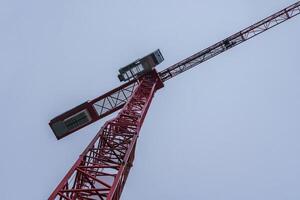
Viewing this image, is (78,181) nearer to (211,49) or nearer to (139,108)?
(139,108)

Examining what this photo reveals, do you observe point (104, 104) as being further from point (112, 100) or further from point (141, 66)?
point (141, 66)

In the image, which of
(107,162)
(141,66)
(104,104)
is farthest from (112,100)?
(107,162)

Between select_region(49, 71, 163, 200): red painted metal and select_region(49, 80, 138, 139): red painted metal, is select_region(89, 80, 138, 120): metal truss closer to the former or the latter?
select_region(49, 80, 138, 139): red painted metal

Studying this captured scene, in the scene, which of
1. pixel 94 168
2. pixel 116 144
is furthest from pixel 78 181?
pixel 116 144

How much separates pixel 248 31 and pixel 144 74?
12206 mm

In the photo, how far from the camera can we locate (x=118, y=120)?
25.3 meters

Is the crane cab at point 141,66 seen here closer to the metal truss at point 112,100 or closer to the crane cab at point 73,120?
the metal truss at point 112,100

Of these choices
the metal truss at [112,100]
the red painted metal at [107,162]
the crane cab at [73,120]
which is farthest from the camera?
the metal truss at [112,100]

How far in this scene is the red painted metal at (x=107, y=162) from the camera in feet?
59.6

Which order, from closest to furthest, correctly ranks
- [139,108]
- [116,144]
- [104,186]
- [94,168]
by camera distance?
[104,186]
[94,168]
[116,144]
[139,108]

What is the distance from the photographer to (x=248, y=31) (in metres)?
39.8

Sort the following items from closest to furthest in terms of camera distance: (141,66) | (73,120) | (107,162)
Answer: (107,162), (73,120), (141,66)

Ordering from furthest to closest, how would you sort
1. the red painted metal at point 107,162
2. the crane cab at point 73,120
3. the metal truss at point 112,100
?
the metal truss at point 112,100 → the crane cab at point 73,120 → the red painted metal at point 107,162

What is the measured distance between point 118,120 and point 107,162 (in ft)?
12.4
